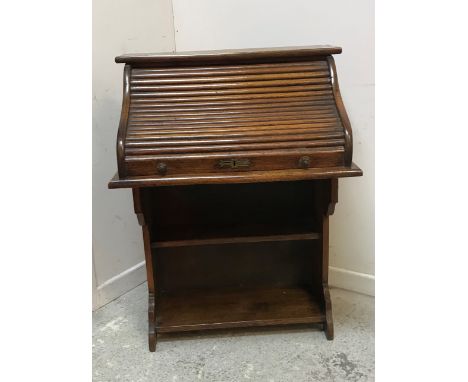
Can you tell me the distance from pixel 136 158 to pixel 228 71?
586mm

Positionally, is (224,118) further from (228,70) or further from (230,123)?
(228,70)

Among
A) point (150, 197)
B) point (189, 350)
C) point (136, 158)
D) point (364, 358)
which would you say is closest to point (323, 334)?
point (364, 358)

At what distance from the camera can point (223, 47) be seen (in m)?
2.70

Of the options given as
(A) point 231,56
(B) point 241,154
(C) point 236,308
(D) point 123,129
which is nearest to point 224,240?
(C) point 236,308

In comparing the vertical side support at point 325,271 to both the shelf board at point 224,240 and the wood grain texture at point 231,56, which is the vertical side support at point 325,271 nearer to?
the shelf board at point 224,240

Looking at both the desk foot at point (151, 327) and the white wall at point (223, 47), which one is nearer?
the desk foot at point (151, 327)

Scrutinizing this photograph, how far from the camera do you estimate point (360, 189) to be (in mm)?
2570

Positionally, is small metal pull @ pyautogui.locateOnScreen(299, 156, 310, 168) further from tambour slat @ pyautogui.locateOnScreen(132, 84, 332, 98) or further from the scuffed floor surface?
the scuffed floor surface

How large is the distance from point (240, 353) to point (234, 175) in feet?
2.86

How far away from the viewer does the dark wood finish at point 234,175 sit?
1966 millimetres

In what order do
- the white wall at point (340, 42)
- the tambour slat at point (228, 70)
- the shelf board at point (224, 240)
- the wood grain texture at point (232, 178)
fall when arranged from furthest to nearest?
the white wall at point (340, 42)
the shelf board at point (224, 240)
the tambour slat at point (228, 70)
the wood grain texture at point (232, 178)

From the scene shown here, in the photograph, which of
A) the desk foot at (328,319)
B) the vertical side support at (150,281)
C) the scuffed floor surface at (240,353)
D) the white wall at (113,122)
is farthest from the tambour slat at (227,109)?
the scuffed floor surface at (240,353)

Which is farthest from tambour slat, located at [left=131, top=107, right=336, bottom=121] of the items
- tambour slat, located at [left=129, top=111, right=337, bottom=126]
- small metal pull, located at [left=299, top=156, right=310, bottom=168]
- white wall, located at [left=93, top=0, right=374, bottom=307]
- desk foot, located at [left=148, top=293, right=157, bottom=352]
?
desk foot, located at [left=148, top=293, right=157, bottom=352]

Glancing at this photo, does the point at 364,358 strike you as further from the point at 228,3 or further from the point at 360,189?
the point at 228,3
